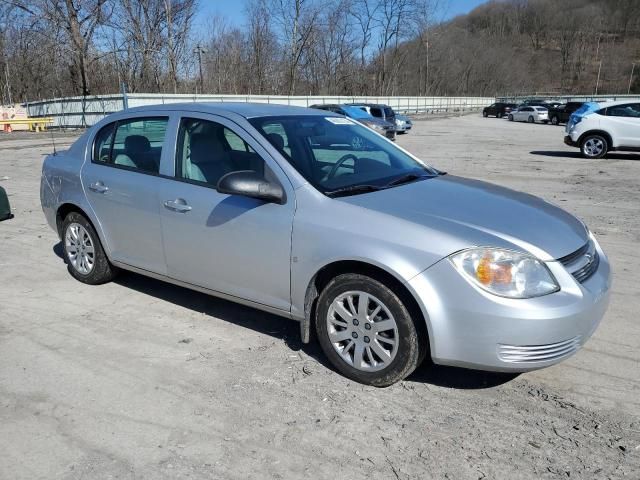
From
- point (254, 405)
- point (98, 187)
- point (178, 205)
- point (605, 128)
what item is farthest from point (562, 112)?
point (254, 405)

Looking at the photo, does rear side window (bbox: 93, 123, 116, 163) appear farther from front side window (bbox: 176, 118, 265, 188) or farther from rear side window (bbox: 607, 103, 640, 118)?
rear side window (bbox: 607, 103, 640, 118)

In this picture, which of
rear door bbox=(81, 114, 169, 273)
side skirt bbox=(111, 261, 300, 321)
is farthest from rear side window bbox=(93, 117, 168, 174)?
side skirt bbox=(111, 261, 300, 321)

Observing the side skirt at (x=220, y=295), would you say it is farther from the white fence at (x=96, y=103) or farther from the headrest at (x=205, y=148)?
the white fence at (x=96, y=103)

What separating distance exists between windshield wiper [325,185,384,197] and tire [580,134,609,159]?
14.5 meters

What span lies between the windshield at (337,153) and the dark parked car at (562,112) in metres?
38.7

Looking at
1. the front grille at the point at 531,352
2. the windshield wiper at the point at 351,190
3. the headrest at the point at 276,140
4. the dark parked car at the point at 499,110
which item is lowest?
the dark parked car at the point at 499,110

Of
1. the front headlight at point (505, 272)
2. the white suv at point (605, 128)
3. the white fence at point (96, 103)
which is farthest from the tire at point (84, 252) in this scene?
the white fence at point (96, 103)

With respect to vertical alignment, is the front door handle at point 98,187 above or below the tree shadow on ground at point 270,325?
above

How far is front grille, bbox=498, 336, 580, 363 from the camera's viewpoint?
2.87 metres

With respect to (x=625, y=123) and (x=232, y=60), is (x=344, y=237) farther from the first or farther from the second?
(x=232, y=60)

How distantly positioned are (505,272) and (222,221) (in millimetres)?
1870

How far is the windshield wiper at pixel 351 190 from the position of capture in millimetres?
3410

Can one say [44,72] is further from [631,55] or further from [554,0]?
[554,0]

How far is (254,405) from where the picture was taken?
123 inches
